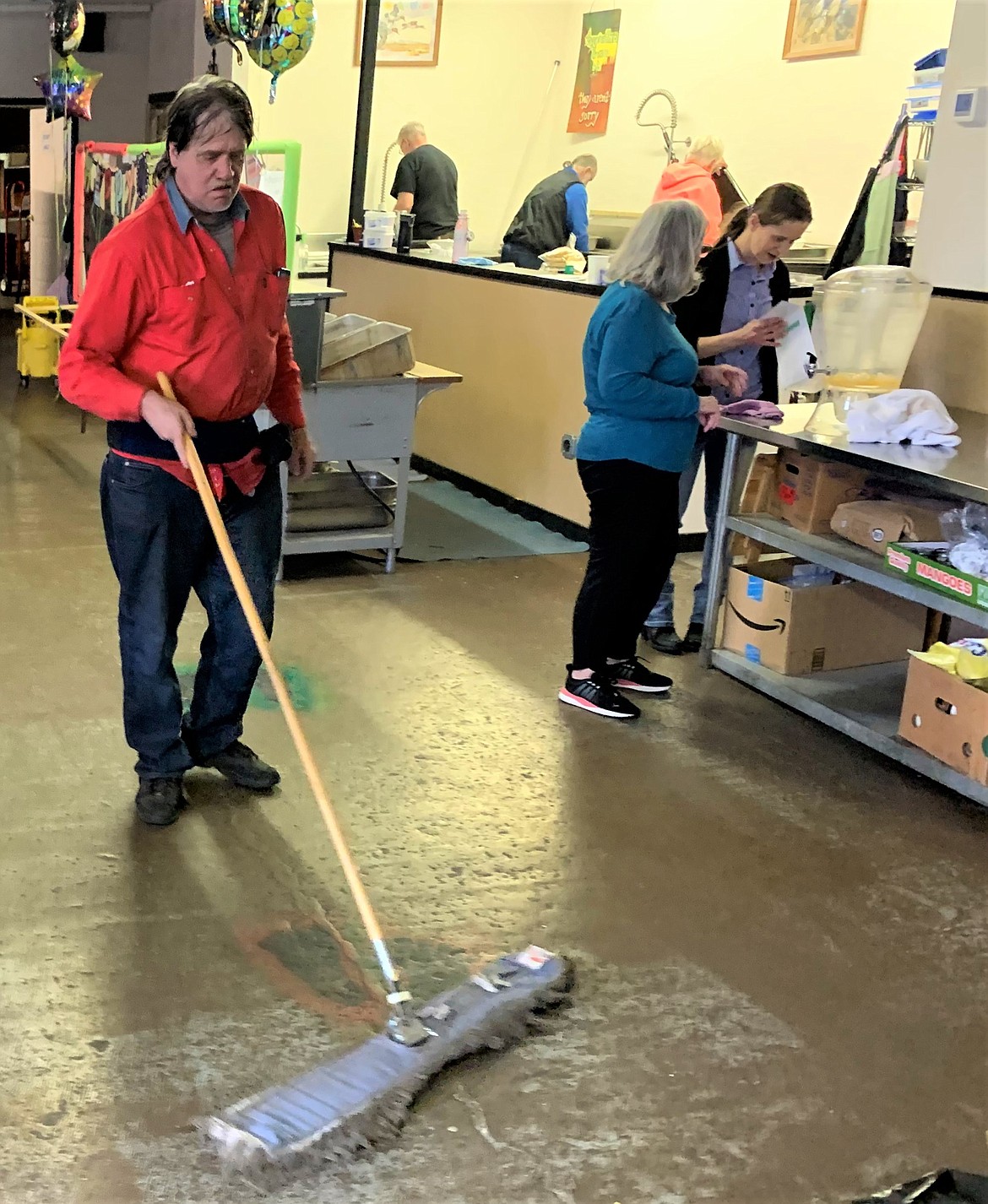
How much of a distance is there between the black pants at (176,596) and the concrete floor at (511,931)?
0.18 metres

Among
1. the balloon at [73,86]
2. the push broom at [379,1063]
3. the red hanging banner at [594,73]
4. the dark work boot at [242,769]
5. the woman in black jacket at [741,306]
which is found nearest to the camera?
the push broom at [379,1063]

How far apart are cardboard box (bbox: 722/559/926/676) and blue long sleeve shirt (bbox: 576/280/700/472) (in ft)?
1.98

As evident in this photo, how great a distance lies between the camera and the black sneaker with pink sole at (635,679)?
3920mm

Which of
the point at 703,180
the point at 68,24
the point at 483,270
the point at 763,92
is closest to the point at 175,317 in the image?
the point at 483,270

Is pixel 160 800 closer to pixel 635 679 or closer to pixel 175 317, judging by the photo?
pixel 175 317

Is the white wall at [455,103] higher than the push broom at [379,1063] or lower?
higher

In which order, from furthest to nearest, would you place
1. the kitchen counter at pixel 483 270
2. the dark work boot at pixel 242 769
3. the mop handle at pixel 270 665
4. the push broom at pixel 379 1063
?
1. the kitchen counter at pixel 483 270
2. the dark work boot at pixel 242 769
3. the mop handle at pixel 270 665
4. the push broom at pixel 379 1063

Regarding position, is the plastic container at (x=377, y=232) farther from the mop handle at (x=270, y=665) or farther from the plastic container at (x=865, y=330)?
the mop handle at (x=270, y=665)

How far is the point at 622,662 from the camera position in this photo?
3.95m

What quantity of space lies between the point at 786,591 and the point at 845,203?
428cm

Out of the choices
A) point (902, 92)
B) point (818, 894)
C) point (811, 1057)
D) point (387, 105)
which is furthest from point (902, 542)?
point (387, 105)

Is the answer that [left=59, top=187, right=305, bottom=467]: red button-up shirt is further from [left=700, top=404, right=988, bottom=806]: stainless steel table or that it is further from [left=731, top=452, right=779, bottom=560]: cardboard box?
[left=731, top=452, right=779, bottom=560]: cardboard box

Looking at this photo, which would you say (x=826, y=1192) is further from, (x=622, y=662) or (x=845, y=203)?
(x=845, y=203)

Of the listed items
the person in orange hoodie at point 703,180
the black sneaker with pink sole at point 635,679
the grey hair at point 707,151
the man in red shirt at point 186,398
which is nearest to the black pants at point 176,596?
the man in red shirt at point 186,398
